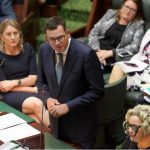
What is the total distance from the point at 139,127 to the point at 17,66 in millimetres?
1460

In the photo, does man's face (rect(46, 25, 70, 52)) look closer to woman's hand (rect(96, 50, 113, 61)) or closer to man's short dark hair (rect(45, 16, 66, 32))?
man's short dark hair (rect(45, 16, 66, 32))

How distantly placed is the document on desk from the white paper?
3 centimetres

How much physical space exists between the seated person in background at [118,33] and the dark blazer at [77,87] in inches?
48.9

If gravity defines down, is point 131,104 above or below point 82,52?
below

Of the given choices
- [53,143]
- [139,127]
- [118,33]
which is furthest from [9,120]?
[118,33]

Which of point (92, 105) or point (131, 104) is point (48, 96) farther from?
point (131, 104)

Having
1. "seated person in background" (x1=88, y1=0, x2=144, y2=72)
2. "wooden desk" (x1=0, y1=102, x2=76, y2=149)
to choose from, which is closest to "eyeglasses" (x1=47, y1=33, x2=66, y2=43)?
"wooden desk" (x1=0, y1=102, x2=76, y2=149)

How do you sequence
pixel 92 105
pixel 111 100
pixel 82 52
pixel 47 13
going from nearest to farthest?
pixel 82 52, pixel 92 105, pixel 111 100, pixel 47 13

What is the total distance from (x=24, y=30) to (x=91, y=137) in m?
2.52

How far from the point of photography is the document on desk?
95.7 inches

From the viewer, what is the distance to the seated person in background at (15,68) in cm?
332

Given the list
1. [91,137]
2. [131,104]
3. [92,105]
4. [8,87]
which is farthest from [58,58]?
[131,104]

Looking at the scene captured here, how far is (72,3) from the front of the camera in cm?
534

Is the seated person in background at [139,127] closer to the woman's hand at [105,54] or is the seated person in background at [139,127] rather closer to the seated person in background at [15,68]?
the seated person in background at [15,68]
